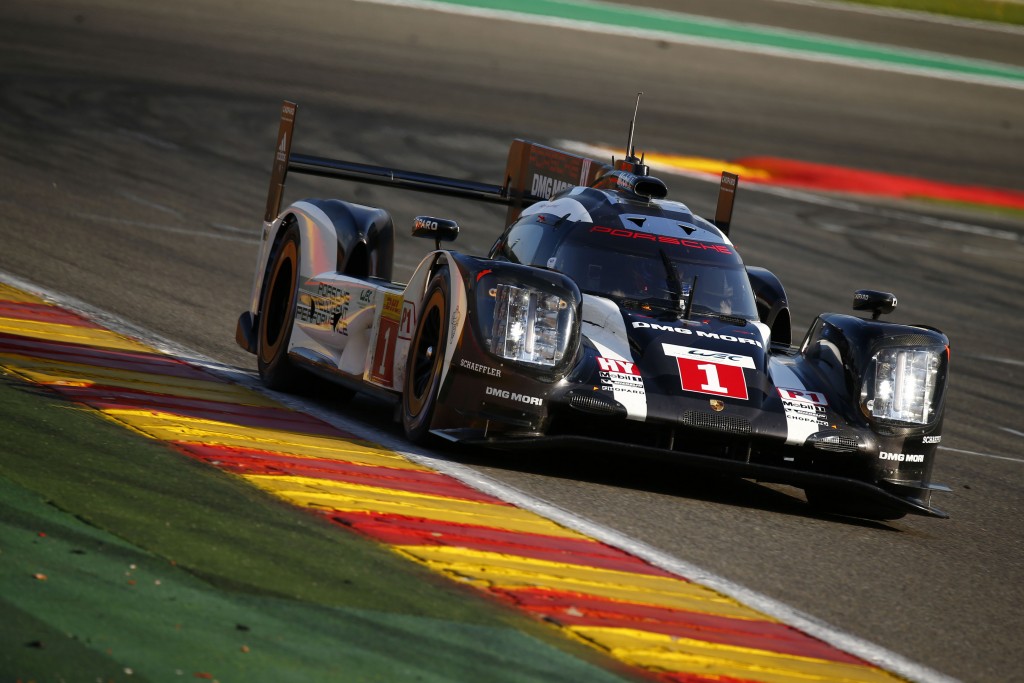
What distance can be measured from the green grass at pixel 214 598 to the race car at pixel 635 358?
1.59 meters

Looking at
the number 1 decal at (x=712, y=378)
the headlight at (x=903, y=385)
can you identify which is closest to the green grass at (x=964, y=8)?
the headlight at (x=903, y=385)

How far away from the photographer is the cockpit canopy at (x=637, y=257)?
26.0 feet

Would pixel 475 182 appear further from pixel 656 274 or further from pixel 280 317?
pixel 656 274

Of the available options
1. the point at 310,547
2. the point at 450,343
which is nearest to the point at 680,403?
the point at 450,343

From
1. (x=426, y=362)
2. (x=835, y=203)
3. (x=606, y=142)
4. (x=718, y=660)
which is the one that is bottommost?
(x=718, y=660)

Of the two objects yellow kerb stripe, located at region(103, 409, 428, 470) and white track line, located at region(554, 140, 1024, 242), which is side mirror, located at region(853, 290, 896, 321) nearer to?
yellow kerb stripe, located at region(103, 409, 428, 470)

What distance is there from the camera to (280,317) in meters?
9.44

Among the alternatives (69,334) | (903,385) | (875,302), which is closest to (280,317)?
(69,334)

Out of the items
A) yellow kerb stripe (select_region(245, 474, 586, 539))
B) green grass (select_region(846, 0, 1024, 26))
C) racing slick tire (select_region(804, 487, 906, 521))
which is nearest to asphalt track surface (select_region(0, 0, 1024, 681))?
racing slick tire (select_region(804, 487, 906, 521))

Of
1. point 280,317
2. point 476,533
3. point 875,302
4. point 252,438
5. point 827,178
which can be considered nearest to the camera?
point 476,533

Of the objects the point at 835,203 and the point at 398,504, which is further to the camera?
the point at 835,203

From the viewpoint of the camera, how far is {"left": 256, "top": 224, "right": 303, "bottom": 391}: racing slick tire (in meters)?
8.98

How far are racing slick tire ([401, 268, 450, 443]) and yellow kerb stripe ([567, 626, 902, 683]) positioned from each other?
2.61 metres

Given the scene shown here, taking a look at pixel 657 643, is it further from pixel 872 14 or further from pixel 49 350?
pixel 872 14
